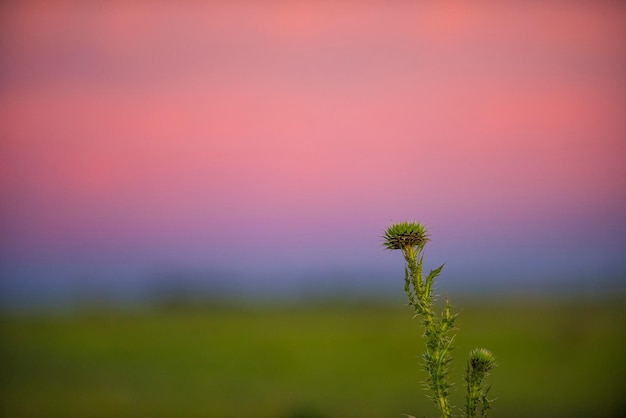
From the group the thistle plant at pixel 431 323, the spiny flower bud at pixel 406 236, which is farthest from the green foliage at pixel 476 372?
the spiny flower bud at pixel 406 236

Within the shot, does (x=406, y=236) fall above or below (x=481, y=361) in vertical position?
above

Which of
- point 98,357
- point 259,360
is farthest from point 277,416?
point 98,357

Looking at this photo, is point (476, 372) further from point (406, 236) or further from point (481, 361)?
point (406, 236)

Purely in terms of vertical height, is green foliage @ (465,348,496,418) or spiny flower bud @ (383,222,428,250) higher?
spiny flower bud @ (383,222,428,250)

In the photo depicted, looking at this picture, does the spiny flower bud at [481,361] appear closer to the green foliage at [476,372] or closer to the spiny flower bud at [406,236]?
the green foliage at [476,372]

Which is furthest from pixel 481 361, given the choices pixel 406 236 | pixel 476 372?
pixel 406 236

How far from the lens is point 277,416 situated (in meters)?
4.60

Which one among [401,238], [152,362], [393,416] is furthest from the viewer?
[152,362]

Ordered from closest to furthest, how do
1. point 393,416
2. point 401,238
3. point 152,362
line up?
point 401,238, point 393,416, point 152,362

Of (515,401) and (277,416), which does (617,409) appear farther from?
(277,416)

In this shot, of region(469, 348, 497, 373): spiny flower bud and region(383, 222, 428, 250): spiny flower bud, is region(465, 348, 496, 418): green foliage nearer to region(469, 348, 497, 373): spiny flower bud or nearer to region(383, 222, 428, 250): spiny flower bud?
region(469, 348, 497, 373): spiny flower bud

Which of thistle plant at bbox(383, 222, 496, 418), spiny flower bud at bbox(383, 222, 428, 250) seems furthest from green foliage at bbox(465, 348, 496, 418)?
spiny flower bud at bbox(383, 222, 428, 250)

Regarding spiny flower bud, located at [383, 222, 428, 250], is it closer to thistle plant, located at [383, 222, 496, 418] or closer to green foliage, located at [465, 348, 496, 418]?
thistle plant, located at [383, 222, 496, 418]

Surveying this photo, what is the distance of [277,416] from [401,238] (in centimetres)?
276
